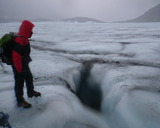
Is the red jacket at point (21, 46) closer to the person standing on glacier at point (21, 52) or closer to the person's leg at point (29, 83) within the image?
the person standing on glacier at point (21, 52)

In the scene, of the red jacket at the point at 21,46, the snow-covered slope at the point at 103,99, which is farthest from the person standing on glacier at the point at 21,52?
the snow-covered slope at the point at 103,99

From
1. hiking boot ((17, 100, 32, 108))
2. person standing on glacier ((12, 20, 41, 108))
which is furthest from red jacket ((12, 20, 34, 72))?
hiking boot ((17, 100, 32, 108))

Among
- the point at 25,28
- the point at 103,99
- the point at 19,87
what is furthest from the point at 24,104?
the point at 103,99

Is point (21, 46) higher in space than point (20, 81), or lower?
higher

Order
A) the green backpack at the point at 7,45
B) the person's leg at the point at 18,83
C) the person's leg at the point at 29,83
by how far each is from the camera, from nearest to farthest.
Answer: the green backpack at the point at 7,45 < the person's leg at the point at 18,83 < the person's leg at the point at 29,83

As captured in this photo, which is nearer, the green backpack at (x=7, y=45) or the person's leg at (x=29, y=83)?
the green backpack at (x=7, y=45)

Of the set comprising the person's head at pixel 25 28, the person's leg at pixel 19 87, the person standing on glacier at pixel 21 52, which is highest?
the person's head at pixel 25 28

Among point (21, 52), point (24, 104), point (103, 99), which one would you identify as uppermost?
point (21, 52)

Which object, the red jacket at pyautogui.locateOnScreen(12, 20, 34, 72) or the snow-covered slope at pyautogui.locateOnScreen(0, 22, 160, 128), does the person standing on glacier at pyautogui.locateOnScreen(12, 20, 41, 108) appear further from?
the snow-covered slope at pyautogui.locateOnScreen(0, 22, 160, 128)

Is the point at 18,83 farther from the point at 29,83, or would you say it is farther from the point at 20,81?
the point at 29,83

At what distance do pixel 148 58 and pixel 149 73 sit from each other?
115cm

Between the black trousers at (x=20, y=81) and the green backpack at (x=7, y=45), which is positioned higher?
the green backpack at (x=7, y=45)

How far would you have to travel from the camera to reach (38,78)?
3.10m

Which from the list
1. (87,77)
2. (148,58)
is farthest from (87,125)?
(148,58)
